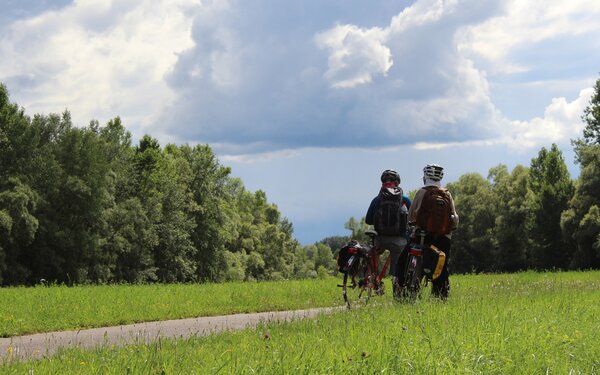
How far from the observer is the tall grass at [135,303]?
12227mm

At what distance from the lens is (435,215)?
475 inches

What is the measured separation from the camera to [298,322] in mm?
9562

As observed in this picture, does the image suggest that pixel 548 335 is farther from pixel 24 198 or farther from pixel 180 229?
pixel 180 229

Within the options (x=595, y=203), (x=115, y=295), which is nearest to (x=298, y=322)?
(x=115, y=295)

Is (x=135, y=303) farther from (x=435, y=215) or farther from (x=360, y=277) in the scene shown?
(x=435, y=215)

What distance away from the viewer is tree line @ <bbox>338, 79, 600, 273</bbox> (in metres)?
55.5

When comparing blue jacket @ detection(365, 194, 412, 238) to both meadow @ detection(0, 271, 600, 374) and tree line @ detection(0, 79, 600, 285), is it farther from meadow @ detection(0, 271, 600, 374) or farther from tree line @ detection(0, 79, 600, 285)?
tree line @ detection(0, 79, 600, 285)

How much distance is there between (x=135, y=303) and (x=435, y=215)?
19.1ft

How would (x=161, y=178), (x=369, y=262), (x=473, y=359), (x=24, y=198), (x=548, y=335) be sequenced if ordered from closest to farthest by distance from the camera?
(x=473, y=359) → (x=548, y=335) → (x=369, y=262) → (x=24, y=198) → (x=161, y=178)

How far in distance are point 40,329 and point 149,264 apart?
157 ft

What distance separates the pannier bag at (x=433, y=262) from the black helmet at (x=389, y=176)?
1839mm

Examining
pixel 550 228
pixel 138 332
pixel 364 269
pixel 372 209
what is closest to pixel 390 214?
pixel 372 209

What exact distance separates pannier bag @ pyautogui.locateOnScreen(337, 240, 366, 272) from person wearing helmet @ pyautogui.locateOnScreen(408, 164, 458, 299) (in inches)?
56.1

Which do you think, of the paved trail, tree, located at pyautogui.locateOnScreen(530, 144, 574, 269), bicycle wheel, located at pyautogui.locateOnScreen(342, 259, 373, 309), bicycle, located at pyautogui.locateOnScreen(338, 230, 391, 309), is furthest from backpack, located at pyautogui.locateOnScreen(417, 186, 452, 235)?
tree, located at pyautogui.locateOnScreen(530, 144, 574, 269)
